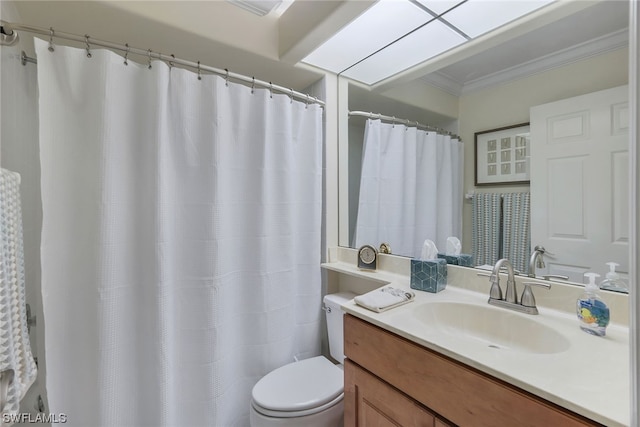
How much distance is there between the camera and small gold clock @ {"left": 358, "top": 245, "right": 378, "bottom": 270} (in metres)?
1.59

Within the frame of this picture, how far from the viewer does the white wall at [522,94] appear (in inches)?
36.3

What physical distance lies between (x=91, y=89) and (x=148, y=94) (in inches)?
8.2

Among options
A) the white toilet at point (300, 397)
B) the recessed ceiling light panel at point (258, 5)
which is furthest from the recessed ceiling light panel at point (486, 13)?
the white toilet at point (300, 397)

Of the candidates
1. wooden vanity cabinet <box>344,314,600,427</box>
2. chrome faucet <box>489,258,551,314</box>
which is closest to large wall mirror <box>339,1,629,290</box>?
chrome faucet <box>489,258,551,314</box>

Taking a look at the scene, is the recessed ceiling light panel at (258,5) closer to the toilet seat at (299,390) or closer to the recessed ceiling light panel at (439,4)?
the recessed ceiling light panel at (439,4)

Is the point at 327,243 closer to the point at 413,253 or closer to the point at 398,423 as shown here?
the point at 413,253

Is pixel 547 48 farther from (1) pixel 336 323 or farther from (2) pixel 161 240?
(2) pixel 161 240

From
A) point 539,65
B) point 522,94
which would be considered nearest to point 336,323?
point 522,94

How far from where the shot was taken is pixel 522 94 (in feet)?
3.73

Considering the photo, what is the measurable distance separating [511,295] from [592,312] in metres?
0.22

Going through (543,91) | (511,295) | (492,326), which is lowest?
(492,326)

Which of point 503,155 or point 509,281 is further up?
point 503,155

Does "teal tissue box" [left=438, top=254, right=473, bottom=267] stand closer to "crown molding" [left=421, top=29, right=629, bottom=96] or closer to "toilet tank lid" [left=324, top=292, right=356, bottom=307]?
"toilet tank lid" [left=324, top=292, right=356, bottom=307]

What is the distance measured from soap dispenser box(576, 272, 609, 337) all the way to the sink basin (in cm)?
9
